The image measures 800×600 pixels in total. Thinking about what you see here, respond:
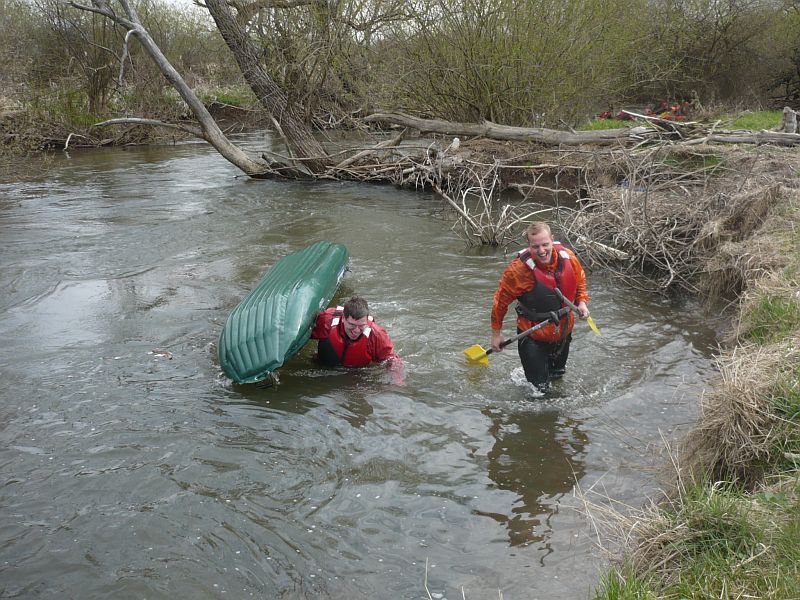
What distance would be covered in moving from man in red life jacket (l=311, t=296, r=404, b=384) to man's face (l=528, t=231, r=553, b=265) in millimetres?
1456

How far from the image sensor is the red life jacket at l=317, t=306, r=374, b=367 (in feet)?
19.9

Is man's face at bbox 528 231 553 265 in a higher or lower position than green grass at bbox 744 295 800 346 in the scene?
higher

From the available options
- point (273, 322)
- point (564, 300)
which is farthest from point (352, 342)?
point (564, 300)

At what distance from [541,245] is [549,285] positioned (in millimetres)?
348

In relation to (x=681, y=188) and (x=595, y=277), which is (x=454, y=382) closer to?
(x=595, y=277)

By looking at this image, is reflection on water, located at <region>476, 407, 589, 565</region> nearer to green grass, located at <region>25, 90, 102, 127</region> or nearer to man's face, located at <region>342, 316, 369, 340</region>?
man's face, located at <region>342, 316, 369, 340</region>

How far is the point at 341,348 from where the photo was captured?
617cm

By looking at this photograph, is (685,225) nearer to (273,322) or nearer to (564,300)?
(564,300)

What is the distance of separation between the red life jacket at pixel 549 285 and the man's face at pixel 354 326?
4.27ft

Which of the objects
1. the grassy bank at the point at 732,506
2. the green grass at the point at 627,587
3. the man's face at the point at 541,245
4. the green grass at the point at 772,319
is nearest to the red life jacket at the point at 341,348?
the man's face at the point at 541,245

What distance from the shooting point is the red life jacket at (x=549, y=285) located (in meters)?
5.38

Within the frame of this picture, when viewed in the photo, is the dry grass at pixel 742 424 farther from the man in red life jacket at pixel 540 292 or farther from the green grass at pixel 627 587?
the man in red life jacket at pixel 540 292

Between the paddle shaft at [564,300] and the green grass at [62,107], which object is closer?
the paddle shaft at [564,300]

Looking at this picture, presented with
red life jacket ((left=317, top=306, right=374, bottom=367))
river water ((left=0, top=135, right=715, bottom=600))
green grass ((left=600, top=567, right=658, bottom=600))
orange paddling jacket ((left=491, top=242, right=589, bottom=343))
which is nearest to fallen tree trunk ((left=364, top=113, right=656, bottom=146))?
river water ((left=0, top=135, right=715, bottom=600))
